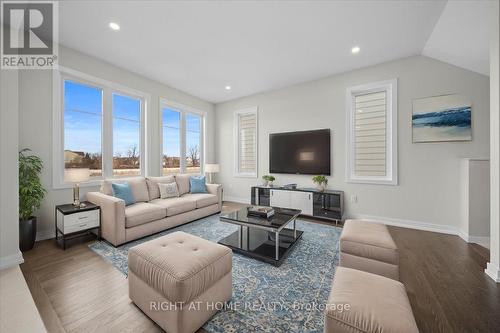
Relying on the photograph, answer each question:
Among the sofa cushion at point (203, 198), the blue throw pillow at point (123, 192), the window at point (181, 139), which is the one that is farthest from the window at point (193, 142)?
the blue throw pillow at point (123, 192)

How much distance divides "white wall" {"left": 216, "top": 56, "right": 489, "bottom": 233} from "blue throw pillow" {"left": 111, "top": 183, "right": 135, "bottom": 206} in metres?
3.34

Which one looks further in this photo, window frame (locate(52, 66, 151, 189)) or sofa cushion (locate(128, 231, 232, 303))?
window frame (locate(52, 66, 151, 189))

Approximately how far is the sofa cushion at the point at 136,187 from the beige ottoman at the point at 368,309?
10.8 ft

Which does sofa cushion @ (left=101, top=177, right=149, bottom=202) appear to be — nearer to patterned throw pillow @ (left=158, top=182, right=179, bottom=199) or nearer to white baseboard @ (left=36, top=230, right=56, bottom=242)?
patterned throw pillow @ (left=158, top=182, right=179, bottom=199)

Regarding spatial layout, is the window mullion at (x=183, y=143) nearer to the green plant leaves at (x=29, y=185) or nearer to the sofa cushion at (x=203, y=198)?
the sofa cushion at (x=203, y=198)

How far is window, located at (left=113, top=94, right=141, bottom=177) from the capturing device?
3.72m

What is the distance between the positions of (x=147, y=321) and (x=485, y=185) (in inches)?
171

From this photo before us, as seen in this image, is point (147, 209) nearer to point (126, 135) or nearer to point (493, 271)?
point (126, 135)

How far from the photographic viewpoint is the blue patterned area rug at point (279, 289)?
1383 mm

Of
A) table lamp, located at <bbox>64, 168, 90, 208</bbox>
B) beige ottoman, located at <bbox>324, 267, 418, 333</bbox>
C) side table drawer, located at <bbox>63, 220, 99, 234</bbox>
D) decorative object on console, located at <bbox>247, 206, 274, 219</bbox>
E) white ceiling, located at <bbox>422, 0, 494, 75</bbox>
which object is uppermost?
white ceiling, located at <bbox>422, 0, 494, 75</bbox>

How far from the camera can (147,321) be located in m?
1.40

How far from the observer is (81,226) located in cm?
265

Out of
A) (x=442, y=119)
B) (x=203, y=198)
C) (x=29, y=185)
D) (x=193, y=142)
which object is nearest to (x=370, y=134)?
(x=442, y=119)

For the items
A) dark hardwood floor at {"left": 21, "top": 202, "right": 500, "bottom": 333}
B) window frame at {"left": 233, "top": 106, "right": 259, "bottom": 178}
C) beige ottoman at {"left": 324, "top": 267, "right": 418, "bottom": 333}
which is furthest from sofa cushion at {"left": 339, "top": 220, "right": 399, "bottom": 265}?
window frame at {"left": 233, "top": 106, "right": 259, "bottom": 178}
